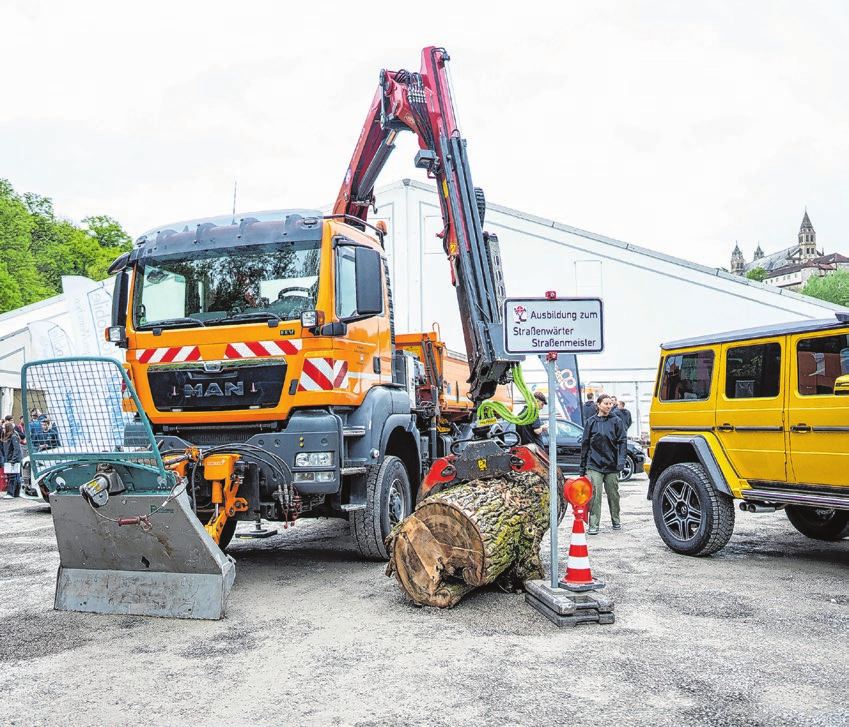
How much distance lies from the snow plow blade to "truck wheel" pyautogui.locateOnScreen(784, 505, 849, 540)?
6310 millimetres

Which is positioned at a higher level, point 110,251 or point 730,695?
point 110,251

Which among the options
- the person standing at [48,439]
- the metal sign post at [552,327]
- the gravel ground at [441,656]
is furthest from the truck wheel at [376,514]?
the person standing at [48,439]

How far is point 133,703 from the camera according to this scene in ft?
13.2

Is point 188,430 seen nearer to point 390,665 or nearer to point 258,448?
point 258,448

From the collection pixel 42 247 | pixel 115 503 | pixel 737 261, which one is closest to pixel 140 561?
pixel 115 503

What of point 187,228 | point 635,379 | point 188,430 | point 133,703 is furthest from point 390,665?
point 635,379

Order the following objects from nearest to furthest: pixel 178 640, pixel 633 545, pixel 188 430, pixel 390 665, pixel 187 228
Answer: pixel 390 665, pixel 178 640, pixel 188 430, pixel 187 228, pixel 633 545

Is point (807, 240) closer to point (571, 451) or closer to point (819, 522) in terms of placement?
point (571, 451)

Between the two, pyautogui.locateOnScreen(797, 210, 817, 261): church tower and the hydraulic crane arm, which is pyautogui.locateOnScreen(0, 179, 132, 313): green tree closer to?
the hydraulic crane arm

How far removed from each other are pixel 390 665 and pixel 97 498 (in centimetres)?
232

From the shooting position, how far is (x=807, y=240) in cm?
14562

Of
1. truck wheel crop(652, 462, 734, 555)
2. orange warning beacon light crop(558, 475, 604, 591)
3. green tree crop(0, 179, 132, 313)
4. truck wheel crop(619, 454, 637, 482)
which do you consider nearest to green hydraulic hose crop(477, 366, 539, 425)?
truck wheel crop(652, 462, 734, 555)

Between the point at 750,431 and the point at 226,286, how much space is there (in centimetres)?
500

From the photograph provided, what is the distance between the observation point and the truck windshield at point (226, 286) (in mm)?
6812
